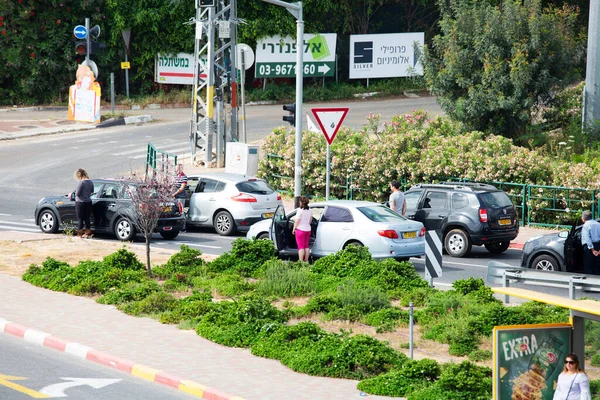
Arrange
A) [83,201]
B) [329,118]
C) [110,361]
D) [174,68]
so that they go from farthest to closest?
[174,68] < [83,201] < [329,118] < [110,361]

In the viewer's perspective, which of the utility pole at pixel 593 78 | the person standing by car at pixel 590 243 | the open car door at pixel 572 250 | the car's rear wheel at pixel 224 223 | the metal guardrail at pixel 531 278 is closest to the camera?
the metal guardrail at pixel 531 278

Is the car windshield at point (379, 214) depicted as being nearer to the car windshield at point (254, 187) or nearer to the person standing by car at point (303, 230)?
the person standing by car at point (303, 230)

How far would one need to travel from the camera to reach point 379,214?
1953 cm

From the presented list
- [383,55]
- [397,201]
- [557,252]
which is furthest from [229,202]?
[383,55]

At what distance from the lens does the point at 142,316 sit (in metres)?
14.9

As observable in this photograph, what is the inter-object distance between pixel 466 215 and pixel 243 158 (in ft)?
35.1

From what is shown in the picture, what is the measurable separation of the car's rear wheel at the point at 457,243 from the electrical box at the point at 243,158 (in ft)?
33.2

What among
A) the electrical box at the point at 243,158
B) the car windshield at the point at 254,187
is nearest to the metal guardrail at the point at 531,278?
the car windshield at the point at 254,187

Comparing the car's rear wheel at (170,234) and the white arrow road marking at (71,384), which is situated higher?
the car's rear wheel at (170,234)

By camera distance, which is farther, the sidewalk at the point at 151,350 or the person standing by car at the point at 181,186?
the person standing by car at the point at 181,186

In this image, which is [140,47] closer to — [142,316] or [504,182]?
[504,182]

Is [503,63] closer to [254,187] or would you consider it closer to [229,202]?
[254,187]

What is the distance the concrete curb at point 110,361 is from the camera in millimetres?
10898

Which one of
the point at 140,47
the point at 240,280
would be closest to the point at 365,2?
the point at 140,47
